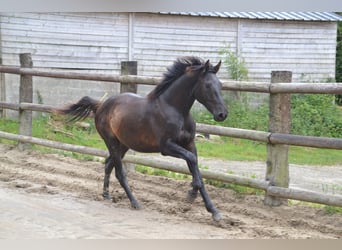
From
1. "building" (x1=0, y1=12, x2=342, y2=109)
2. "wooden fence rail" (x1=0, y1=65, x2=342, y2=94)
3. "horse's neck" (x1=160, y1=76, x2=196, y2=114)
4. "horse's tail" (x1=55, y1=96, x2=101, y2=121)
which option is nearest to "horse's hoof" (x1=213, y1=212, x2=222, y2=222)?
"horse's neck" (x1=160, y1=76, x2=196, y2=114)

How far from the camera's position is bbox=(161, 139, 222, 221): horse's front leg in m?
3.96

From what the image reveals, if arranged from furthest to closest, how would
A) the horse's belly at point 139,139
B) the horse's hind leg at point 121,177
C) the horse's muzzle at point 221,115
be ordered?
1. the horse's hind leg at point 121,177
2. the horse's belly at point 139,139
3. the horse's muzzle at point 221,115

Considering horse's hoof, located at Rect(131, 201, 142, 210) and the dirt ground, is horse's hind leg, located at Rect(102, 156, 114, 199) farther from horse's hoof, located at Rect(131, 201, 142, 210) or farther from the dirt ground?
horse's hoof, located at Rect(131, 201, 142, 210)

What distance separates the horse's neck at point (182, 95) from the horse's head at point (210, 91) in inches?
4.1

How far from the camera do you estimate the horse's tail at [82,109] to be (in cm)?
495

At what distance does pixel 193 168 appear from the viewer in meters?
4.04

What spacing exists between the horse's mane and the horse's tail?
0.76 m

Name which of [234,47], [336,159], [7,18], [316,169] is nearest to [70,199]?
[316,169]

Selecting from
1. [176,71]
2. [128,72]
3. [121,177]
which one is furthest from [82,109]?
[176,71]

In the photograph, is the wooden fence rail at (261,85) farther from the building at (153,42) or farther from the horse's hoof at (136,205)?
the building at (153,42)

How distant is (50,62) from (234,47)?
3.59 m

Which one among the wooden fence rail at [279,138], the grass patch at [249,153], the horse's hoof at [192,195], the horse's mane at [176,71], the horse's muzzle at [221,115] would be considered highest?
the horse's mane at [176,71]

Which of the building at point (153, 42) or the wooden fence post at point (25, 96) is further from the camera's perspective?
the building at point (153, 42)

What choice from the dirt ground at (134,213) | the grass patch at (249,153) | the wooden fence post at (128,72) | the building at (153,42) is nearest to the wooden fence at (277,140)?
the dirt ground at (134,213)
